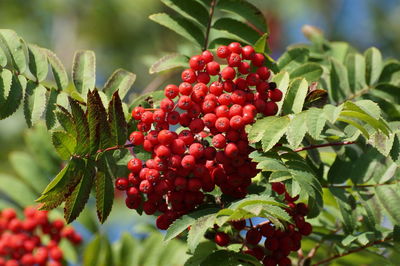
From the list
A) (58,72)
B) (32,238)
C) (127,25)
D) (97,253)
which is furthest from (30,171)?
(127,25)

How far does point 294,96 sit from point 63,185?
76 centimetres

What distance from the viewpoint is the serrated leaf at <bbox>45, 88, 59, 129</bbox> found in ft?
6.27

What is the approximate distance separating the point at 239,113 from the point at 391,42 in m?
5.19

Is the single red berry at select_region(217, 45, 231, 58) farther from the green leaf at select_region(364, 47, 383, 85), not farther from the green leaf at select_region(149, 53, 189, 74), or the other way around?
the green leaf at select_region(364, 47, 383, 85)

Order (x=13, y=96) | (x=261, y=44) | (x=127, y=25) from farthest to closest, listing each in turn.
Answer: (x=127, y=25) < (x=261, y=44) < (x=13, y=96)

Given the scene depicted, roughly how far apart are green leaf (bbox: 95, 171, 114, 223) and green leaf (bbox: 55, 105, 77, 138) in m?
0.17

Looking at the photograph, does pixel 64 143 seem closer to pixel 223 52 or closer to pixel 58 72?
pixel 58 72

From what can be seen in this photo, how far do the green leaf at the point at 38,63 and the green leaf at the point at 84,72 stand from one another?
0.11 m

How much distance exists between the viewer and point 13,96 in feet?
6.31

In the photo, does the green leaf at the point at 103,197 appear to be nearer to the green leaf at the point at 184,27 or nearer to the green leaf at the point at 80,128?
the green leaf at the point at 80,128

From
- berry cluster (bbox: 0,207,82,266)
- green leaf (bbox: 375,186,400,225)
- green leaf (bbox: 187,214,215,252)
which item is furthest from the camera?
berry cluster (bbox: 0,207,82,266)

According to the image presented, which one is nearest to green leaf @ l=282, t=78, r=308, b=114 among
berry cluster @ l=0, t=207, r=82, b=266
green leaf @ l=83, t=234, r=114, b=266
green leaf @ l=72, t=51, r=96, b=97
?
green leaf @ l=72, t=51, r=96, b=97

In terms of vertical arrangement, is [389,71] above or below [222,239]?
above

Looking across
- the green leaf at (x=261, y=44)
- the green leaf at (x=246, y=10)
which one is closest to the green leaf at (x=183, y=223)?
the green leaf at (x=261, y=44)
